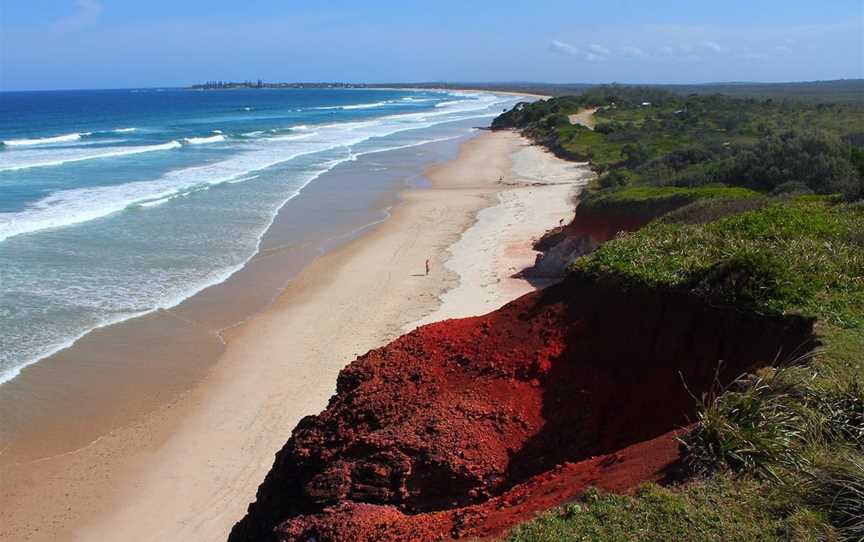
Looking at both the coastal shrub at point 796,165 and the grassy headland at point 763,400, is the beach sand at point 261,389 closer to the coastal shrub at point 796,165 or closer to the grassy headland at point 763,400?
the grassy headland at point 763,400

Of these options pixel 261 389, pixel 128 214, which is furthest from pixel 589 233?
pixel 128 214

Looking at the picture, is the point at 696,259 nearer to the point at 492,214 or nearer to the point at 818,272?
the point at 818,272

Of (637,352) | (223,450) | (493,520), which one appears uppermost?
(637,352)

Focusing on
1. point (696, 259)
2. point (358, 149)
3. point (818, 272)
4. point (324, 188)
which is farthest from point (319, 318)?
point (358, 149)

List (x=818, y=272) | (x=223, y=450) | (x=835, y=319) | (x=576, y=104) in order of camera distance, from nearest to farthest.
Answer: (x=835, y=319) → (x=818, y=272) → (x=223, y=450) → (x=576, y=104)

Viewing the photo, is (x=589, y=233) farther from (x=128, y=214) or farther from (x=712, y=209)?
(x=128, y=214)

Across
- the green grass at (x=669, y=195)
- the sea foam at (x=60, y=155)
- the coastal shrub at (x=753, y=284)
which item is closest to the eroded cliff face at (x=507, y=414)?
the coastal shrub at (x=753, y=284)
